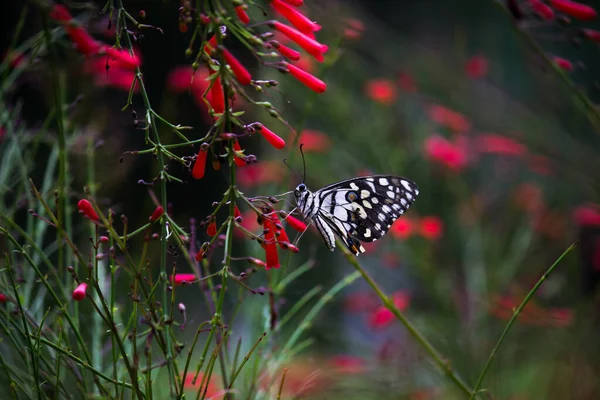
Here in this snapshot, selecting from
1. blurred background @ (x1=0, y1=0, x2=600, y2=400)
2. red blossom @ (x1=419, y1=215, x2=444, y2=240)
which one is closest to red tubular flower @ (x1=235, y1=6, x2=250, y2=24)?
blurred background @ (x1=0, y1=0, x2=600, y2=400)

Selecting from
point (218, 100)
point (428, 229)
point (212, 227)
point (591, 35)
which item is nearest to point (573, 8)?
point (591, 35)

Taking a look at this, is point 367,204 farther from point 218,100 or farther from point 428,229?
point 428,229

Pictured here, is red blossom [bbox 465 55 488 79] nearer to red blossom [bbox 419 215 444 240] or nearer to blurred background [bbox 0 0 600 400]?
blurred background [bbox 0 0 600 400]

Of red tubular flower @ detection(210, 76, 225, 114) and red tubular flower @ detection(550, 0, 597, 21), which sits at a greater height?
red tubular flower @ detection(550, 0, 597, 21)

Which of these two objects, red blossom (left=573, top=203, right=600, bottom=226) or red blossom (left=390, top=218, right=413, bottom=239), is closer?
red blossom (left=390, top=218, right=413, bottom=239)

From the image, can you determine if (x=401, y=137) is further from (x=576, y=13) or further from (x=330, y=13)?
(x=576, y=13)

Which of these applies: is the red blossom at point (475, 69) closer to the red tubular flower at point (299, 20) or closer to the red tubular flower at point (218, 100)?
the red tubular flower at point (299, 20)

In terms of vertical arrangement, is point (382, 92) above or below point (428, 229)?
above
